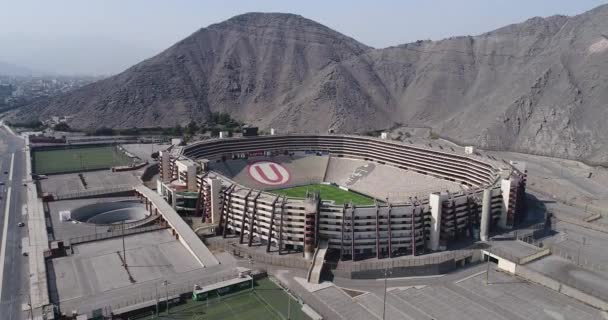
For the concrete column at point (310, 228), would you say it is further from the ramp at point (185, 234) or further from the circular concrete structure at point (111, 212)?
the circular concrete structure at point (111, 212)

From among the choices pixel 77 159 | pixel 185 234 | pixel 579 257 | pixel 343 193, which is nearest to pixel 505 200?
pixel 579 257

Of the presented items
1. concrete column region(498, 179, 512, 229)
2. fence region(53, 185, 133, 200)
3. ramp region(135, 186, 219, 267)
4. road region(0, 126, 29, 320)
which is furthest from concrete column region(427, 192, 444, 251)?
fence region(53, 185, 133, 200)

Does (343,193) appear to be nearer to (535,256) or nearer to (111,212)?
(535,256)

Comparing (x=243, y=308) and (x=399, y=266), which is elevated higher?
(x=399, y=266)

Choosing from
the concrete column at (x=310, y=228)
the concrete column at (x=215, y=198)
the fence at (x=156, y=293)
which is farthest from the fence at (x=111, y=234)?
the concrete column at (x=310, y=228)

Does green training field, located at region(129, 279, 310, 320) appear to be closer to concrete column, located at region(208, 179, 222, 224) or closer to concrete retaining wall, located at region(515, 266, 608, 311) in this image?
concrete column, located at region(208, 179, 222, 224)
